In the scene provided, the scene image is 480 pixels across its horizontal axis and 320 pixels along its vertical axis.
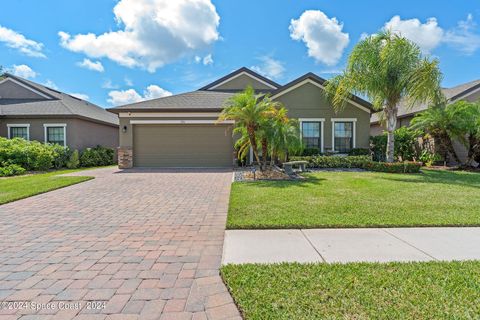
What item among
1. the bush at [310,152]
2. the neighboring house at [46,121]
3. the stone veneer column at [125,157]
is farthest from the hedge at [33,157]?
the bush at [310,152]

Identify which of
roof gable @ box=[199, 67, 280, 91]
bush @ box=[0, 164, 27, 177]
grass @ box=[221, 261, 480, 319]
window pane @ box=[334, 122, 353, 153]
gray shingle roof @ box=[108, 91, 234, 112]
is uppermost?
roof gable @ box=[199, 67, 280, 91]

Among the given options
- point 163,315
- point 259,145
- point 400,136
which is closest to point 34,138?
point 259,145

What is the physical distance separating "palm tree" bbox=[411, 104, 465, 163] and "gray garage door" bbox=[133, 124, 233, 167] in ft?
34.7

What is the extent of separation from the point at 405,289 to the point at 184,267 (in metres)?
2.46

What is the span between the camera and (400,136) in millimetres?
15797

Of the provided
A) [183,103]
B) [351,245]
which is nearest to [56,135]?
[183,103]

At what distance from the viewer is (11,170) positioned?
12.5 meters

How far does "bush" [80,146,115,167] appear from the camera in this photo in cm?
1752

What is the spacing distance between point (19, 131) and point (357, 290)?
21.9 meters

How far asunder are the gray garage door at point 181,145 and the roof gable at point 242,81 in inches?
253

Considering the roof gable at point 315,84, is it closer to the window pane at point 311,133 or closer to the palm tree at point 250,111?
the window pane at point 311,133

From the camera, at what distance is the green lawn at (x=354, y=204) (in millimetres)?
4848

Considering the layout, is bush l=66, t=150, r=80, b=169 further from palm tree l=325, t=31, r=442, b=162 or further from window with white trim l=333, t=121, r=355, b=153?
palm tree l=325, t=31, r=442, b=162

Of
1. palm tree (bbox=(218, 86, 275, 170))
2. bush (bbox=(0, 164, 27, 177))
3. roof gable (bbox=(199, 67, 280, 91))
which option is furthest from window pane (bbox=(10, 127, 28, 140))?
palm tree (bbox=(218, 86, 275, 170))
